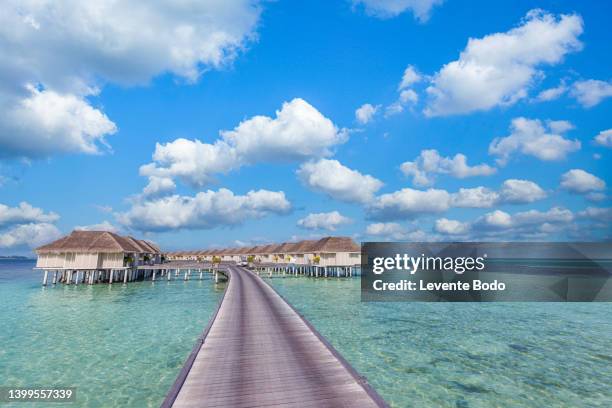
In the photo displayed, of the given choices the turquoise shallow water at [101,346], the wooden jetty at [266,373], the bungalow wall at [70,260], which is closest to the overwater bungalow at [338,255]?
the turquoise shallow water at [101,346]

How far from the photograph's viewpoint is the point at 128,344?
17.1 meters

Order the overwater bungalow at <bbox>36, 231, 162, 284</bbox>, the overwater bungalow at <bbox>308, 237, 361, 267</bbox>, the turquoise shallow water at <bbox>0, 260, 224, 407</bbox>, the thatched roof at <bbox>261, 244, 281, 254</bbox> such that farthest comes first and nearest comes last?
the thatched roof at <bbox>261, 244, 281, 254</bbox> < the overwater bungalow at <bbox>308, 237, 361, 267</bbox> < the overwater bungalow at <bbox>36, 231, 162, 284</bbox> < the turquoise shallow water at <bbox>0, 260, 224, 407</bbox>

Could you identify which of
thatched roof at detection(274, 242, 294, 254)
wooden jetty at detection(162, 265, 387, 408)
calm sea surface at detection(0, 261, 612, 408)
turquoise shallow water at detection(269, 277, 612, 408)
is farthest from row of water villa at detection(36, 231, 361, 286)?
wooden jetty at detection(162, 265, 387, 408)

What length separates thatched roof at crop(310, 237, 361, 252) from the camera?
206ft

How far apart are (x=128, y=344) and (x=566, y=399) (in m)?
19.1

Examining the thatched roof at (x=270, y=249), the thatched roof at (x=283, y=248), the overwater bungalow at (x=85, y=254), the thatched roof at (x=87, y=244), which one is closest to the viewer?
the thatched roof at (x=87, y=244)

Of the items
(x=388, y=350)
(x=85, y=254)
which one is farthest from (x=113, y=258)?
(x=388, y=350)

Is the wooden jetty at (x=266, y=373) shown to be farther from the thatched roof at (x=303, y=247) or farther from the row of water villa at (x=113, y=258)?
the thatched roof at (x=303, y=247)

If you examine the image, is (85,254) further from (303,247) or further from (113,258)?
(303,247)

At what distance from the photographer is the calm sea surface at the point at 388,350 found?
37.8ft

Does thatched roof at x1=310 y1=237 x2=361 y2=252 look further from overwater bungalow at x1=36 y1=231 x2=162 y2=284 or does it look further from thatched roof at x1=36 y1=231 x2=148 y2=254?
thatched roof at x1=36 y1=231 x2=148 y2=254

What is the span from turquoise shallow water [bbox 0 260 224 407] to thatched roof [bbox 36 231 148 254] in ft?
46.6

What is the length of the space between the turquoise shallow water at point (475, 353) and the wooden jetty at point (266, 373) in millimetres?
2637

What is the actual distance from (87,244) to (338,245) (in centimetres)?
4113
